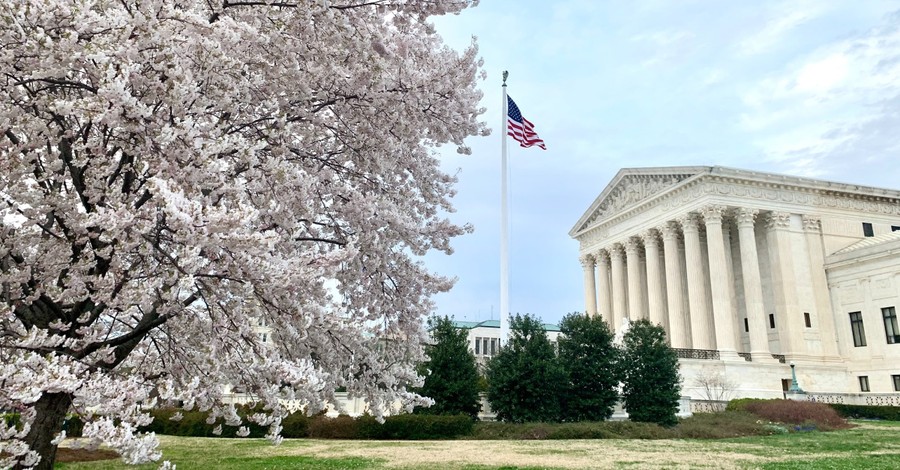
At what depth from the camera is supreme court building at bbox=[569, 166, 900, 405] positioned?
155 feet

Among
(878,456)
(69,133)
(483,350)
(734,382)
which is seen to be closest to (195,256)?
(69,133)

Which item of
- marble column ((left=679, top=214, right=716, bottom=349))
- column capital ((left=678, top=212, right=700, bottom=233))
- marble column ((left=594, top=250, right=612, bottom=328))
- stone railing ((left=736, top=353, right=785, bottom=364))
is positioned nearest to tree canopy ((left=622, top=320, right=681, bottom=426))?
marble column ((left=679, top=214, right=716, bottom=349))

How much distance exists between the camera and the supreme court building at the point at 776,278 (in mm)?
47156

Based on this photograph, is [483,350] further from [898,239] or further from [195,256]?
[195,256]

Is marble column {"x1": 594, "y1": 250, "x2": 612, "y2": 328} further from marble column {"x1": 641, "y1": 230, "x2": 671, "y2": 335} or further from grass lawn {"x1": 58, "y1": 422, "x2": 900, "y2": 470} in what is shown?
grass lawn {"x1": 58, "y1": 422, "x2": 900, "y2": 470}

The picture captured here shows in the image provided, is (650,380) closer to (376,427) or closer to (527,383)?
(527,383)

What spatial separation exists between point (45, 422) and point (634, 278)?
5708 cm

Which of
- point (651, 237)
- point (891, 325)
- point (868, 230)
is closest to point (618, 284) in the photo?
point (651, 237)

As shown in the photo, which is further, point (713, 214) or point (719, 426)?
point (713, 214)

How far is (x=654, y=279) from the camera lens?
185ft

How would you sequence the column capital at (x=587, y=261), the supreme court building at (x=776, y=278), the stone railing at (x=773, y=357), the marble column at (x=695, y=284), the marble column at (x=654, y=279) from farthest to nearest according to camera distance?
1. the column capital at (x=587, y=261)
2. the marble column at (x=654, y=279)
3. the marble column at (x=695, y=284)
4. the stone railing at (x=773, y=357)
5. the supreme court building at (x=776, y=278)

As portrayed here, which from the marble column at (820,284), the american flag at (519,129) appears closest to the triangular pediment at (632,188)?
the marble column at (820,284)

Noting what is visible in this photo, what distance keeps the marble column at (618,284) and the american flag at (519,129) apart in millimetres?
32154

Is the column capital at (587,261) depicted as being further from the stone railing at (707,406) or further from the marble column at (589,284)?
the stone railing at (707,406)
